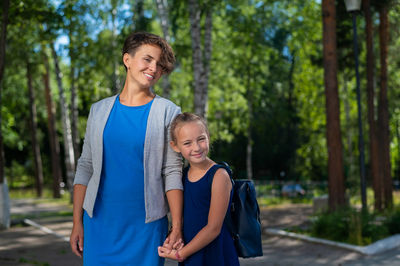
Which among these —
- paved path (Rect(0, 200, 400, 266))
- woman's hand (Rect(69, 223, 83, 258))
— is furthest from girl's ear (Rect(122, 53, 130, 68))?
paved path (Rect(0, 200, 400, 266))

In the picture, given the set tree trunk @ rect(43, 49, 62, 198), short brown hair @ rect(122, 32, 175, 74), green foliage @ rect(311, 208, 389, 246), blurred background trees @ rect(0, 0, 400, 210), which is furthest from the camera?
tree trunk @ rect(43, 49, 62, 198)

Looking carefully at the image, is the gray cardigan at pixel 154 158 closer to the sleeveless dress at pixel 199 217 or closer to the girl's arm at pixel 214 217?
the sleeveless dress at pixel 199 217

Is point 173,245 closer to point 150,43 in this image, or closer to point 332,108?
point 150,43

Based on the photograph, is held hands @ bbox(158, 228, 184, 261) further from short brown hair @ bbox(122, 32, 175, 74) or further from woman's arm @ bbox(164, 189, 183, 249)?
short brown hair @ bbox(122, 32, 175, 74)

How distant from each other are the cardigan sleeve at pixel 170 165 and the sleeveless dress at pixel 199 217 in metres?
0.07


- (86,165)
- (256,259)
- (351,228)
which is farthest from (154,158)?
(351,228)

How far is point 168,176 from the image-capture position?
2764 mm

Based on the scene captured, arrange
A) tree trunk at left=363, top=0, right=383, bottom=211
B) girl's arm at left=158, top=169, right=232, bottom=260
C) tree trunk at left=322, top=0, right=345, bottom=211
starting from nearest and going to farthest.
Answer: girl's arm at left=158, top=169, right=232, bottom=260 → tree trunk at left=322, top=0, right=345, bottom=211 → tree trunk at left=363, top=0, right=383, bottom=211

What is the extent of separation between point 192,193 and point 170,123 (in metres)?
0.37

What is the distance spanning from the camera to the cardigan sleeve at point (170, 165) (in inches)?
108

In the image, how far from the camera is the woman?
2742 millimetres

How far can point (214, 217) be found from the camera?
8.87ft

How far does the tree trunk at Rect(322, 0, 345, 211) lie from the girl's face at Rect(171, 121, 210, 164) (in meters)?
10.9

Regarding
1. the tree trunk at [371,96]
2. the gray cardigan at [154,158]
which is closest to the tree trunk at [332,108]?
the tree trunk at [371,96]
